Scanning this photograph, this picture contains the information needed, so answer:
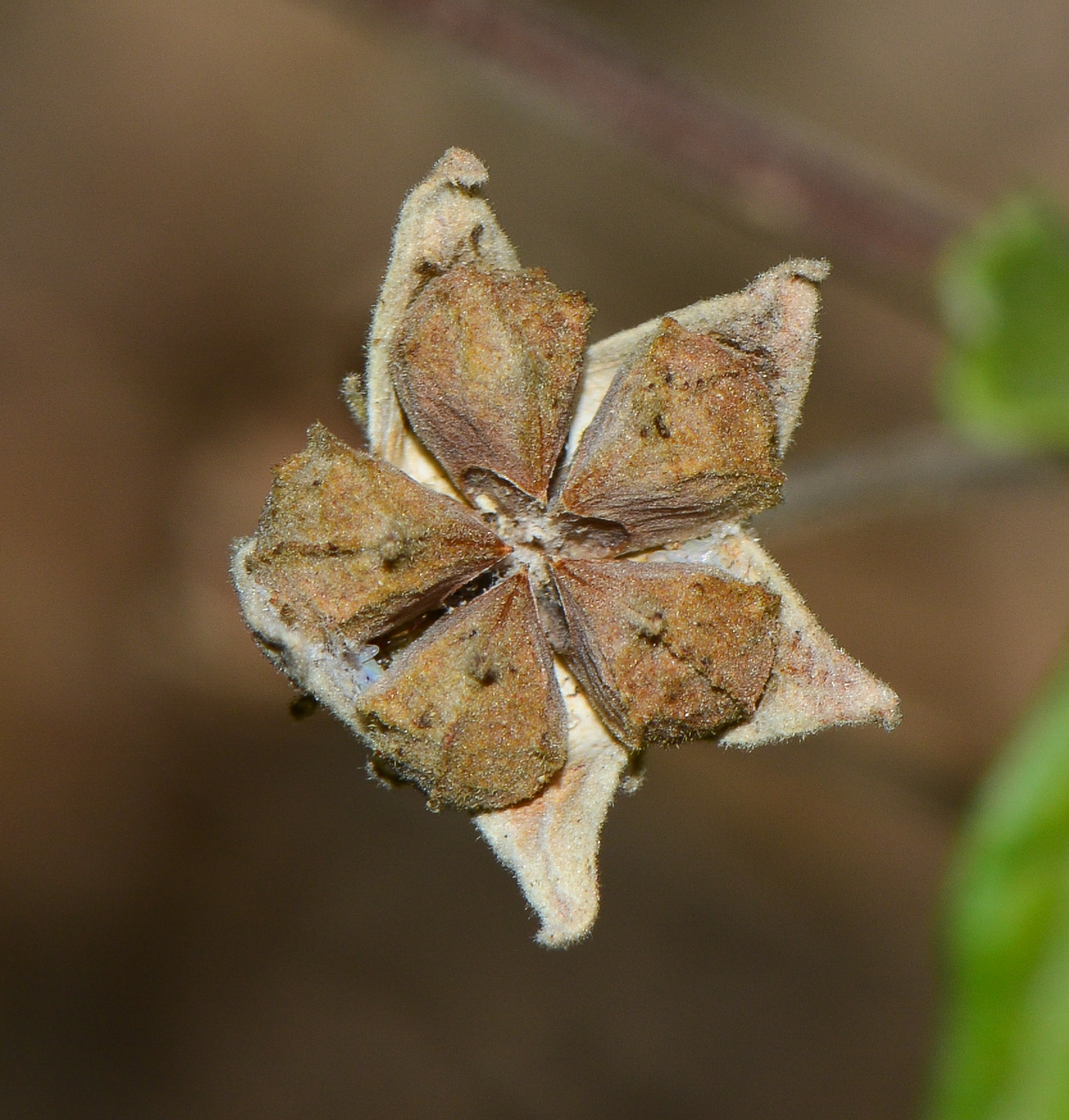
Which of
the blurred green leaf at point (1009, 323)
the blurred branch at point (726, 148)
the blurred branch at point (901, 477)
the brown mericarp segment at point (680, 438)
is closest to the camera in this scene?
the brown mericarp segment at point (680, 438)

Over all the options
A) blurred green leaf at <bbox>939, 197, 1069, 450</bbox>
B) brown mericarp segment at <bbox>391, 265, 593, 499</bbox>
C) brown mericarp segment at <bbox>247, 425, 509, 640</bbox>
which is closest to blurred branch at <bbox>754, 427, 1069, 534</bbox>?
blurred green leaf at <bbox>939, 197, 1069, 450</bbox>

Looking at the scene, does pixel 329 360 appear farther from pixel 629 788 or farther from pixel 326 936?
pixel 629 788

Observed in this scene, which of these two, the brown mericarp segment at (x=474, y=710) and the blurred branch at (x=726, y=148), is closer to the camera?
the brown mericarp segment at (x=474, y=710)

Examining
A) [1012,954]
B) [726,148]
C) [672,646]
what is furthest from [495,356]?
[726,148]

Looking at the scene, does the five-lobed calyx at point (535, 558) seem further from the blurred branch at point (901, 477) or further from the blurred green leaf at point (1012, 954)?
the blurred branch at point (901, 477)

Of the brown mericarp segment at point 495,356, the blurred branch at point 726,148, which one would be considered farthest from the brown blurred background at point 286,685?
the brown mericarp segment at point 495,356
